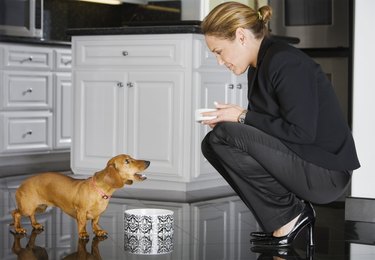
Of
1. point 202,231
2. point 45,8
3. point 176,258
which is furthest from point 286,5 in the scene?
point 176,258

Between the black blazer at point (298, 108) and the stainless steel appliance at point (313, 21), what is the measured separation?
269 cm

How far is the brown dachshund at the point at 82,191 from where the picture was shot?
113 inches

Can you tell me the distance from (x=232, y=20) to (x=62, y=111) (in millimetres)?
3515

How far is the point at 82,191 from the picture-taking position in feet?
9.48

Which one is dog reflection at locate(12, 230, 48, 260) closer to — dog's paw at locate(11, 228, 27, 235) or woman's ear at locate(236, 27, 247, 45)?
dog's paw at locate(11, 228, 27, 235)

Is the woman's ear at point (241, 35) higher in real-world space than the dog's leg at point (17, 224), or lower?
higher

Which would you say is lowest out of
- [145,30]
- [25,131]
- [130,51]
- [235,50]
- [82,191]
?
[82,191]

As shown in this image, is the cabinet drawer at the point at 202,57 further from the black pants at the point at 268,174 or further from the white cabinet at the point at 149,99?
the black pants at the point at 268,174

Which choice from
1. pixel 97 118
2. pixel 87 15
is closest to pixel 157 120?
pixel 97 118

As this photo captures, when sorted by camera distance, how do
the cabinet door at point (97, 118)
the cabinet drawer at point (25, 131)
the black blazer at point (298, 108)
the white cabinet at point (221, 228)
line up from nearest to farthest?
1. the black blazer at point (298, 108)
2. the white cabinet at point (221, 228)
3. the cabinet door at point (97, 118)
4. the cabinet drawer at point (25, 131)

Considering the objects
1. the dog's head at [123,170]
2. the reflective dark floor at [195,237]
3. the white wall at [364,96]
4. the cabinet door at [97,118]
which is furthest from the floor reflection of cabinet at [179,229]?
the cabinet door at [97,118]

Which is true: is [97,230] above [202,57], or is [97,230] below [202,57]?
below

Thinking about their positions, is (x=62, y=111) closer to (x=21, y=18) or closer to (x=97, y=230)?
(x=21, y=18)

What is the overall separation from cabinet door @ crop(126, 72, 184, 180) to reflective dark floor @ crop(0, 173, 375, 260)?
516 millimetres
